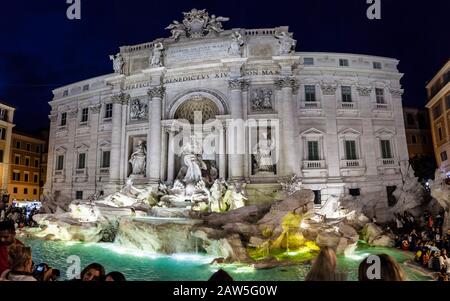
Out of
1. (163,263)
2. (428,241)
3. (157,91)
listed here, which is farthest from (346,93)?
(163,263)

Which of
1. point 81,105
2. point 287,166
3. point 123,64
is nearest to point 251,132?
point 287,166

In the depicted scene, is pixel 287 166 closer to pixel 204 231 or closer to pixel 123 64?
pixel 204 231

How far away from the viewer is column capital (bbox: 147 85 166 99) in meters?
21.6

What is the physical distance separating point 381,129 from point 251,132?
9.61m

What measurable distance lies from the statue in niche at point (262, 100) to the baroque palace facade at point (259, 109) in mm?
70

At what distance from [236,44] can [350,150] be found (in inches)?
434

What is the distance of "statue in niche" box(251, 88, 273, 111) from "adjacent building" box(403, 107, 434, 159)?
1768cm

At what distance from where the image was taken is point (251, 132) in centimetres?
2008

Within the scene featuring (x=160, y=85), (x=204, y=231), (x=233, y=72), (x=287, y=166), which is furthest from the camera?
(x=160, y=85)

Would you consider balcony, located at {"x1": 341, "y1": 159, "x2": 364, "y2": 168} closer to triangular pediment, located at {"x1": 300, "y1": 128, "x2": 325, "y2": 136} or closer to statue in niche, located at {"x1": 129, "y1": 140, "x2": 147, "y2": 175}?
triangular pediment, located at {"x1": 300, "y1": 128, "x2": 325, "y2": 136}

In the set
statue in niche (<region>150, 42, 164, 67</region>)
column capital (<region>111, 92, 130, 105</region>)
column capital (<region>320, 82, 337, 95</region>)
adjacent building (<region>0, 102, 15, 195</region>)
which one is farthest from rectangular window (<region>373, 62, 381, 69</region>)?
adjacent building (<region>0, 102, 15, 195</region>)

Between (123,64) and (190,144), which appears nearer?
(190,144)

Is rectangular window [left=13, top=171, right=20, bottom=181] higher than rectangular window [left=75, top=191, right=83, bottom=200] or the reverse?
higher

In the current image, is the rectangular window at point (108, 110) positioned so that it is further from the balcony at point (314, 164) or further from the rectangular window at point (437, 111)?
the rectangular window at point (437, 111)
